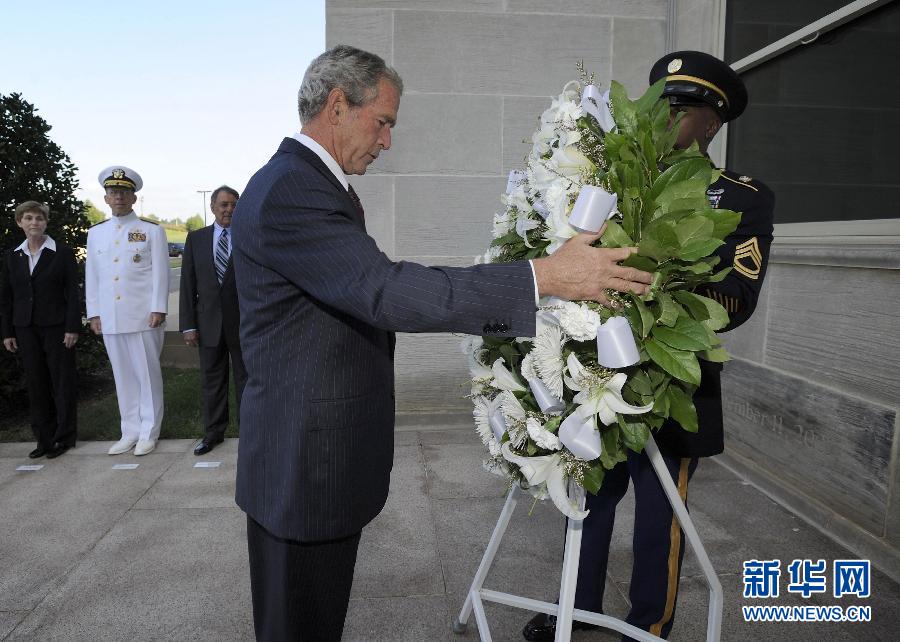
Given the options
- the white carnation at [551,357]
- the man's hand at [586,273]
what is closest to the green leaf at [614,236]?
the man's hand at [586,273]

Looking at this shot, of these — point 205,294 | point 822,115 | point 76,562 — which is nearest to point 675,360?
point 76,562

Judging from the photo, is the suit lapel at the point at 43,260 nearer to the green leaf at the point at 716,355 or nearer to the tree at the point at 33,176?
the tree at the point at 33,176

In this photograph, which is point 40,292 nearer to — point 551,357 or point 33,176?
point 33,176

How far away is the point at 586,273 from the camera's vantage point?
1.47 meters

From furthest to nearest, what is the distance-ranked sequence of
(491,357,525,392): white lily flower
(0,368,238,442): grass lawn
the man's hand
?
1. (0,368,238,442): grass lawn
2. (491,357,525,392): white lily flower
3. the man's hand

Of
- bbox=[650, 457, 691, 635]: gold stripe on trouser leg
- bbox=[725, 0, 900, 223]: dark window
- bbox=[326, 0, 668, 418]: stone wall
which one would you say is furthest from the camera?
bbox=[326, 0, 668, 418]: stone wall

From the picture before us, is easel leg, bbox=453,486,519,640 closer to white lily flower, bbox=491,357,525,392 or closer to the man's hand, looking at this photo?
white lily flower, bbox=491,357,525,392

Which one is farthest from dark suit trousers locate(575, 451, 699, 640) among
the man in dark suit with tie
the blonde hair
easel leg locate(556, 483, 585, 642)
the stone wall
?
the blonde hair

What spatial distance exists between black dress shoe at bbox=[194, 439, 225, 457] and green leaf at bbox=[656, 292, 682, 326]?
449cm

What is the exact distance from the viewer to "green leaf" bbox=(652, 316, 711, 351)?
150 centimetres

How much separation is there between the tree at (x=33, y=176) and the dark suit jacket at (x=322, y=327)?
5717mm

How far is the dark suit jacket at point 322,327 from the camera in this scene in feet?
4.89

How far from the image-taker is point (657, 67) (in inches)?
97.9

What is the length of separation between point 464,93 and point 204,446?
142 inches
